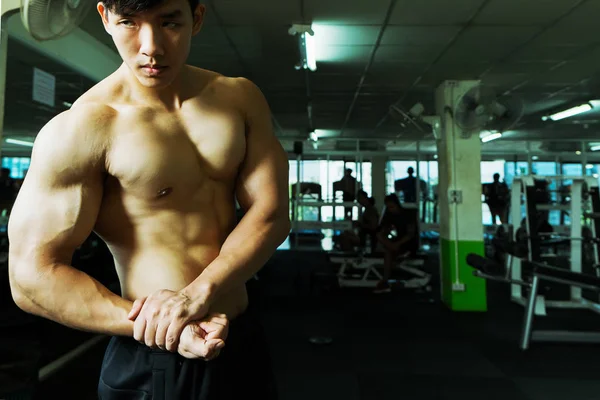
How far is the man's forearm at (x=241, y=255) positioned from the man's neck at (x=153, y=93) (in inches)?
9.6

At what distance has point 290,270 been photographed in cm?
684

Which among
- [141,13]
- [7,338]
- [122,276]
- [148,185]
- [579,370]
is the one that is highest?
[141,13]

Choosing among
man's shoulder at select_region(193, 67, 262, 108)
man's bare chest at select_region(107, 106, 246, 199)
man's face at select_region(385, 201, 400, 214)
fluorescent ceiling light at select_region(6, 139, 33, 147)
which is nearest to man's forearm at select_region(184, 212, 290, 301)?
man's bare chest at select_region(107, 106, 246, 199)

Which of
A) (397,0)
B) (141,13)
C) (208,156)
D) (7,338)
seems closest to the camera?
(141,13)

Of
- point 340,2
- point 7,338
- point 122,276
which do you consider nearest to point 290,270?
point 340,2

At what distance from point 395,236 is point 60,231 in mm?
5388

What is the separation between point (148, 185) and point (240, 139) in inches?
7.0

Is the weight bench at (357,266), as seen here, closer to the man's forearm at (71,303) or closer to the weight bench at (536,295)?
the weight bench at (536,295)

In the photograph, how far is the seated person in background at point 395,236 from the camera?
→ 5523mm

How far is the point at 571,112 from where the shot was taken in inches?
247

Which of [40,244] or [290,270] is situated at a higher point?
[40,244]

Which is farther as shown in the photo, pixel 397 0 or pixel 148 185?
pixel 397 0

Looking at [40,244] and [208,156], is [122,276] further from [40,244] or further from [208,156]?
[208,156]

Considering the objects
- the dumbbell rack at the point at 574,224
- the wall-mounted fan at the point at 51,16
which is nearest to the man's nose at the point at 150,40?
the wall-mounted fan at the point at 51,16
